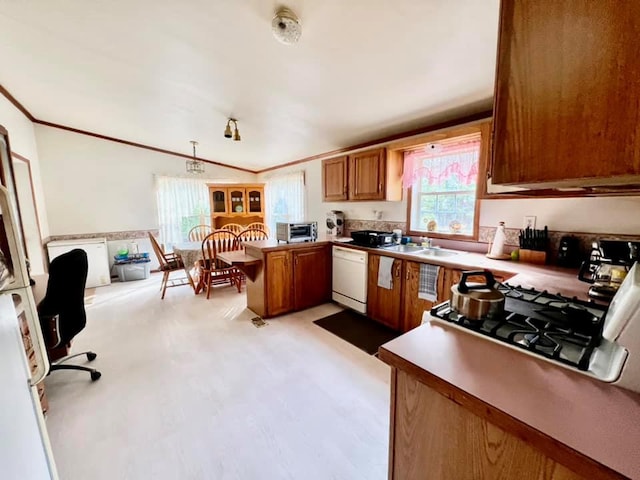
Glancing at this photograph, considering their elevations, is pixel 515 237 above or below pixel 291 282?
above

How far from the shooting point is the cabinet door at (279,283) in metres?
2.99

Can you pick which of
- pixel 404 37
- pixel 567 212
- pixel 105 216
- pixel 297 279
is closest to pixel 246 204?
pixel 105 216

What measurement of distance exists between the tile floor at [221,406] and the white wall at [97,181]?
2531 mm

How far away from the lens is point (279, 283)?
306 centimetres

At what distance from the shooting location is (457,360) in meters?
0.78

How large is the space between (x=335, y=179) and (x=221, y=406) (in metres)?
2.91

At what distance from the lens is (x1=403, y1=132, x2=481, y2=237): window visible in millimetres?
2578

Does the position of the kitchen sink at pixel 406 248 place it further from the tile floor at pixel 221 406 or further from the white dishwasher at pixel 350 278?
the tile floor at pixel 221 406

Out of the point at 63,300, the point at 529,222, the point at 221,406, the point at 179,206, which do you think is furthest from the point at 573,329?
the point at 179,206

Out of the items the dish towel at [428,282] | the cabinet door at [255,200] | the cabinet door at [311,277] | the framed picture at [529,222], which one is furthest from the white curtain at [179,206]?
the framed picture at [529,222]

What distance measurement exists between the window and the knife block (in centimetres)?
50

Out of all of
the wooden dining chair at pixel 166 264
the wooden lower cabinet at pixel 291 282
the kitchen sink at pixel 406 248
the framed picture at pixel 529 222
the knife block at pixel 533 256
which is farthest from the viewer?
the wooden dining chair at pixel 166 264

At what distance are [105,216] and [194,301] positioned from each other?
102 inches

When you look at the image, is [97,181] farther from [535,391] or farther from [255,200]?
[535,391]
